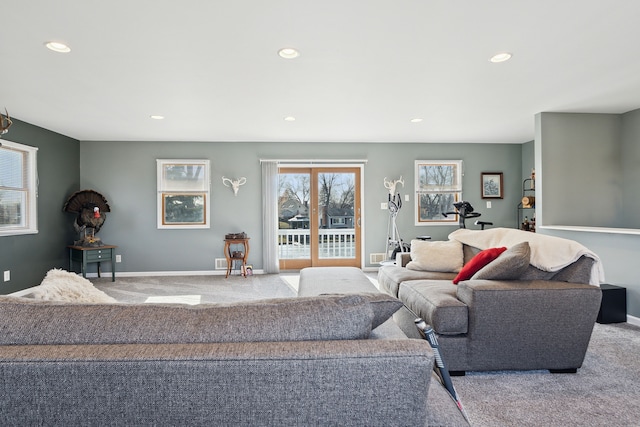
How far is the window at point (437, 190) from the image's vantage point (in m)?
6.72

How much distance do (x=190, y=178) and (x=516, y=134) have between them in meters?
5.40

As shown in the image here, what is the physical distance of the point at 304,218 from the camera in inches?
266

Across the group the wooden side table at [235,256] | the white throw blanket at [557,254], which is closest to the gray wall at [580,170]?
the white throw blanket at [557,254]

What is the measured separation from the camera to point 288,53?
292cm

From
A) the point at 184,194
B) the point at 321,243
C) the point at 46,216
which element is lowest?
the point at 321,243

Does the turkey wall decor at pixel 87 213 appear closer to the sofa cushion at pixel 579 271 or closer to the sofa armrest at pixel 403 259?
the sofa armrest at pixel 403 259

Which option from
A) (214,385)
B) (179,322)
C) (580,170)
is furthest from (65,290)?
(580,170)

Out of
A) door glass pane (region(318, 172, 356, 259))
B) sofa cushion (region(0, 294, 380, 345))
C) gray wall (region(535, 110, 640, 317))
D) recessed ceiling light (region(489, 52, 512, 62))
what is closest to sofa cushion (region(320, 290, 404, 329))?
sofa cushion (region(0, 294, 380, 345))

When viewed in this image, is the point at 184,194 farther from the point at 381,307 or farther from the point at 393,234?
the point at 381,307

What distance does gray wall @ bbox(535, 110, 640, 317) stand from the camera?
4.74m

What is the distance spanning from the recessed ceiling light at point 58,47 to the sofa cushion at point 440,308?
3168mm

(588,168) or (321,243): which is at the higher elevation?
(588,168)

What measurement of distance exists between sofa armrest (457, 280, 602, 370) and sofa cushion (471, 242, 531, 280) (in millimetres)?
86

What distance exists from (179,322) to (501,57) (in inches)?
124
